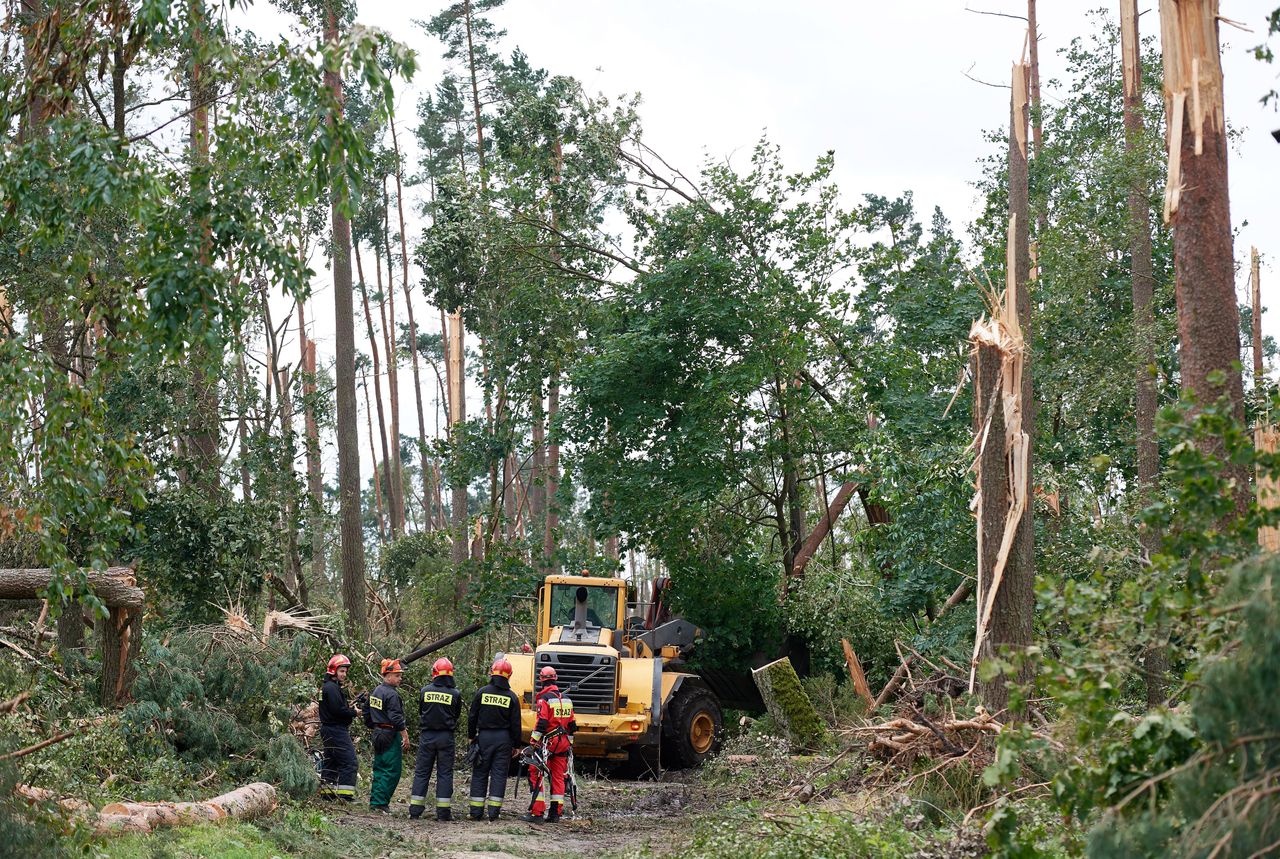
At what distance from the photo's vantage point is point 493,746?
12.1m

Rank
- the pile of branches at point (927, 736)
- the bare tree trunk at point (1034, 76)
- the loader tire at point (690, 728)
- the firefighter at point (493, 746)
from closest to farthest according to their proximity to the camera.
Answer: the pile of branches at point (927, 736) < the firefighter at point (493, 746) < the loader tire at point (690, 728) < the bare tree trunk at point (1034, 76)

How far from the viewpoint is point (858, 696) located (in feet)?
53.0

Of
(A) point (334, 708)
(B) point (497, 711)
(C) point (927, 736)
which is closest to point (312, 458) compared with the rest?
(A) point (334, 708)

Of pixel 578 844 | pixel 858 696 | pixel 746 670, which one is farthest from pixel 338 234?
pixel 578 844

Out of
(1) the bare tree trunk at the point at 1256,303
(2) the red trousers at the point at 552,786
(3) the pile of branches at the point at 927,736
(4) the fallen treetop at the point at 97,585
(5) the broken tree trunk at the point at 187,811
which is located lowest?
(2) the red trousers at the point at 552,786

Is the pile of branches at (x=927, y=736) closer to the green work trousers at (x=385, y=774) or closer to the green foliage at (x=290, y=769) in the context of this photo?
the green work trousers at (x=385, y=774)

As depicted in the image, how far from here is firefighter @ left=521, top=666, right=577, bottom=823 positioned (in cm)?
1214

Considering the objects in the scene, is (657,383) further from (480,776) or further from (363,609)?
(480,776)

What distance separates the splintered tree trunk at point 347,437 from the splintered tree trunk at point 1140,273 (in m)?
11.7

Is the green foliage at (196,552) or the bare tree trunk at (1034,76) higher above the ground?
the bare tree trunk at (1034,76)

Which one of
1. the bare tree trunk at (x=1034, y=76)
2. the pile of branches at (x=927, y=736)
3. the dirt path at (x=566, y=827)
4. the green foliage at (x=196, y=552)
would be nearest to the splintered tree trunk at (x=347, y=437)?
the green foliage at (x=196, y=552)

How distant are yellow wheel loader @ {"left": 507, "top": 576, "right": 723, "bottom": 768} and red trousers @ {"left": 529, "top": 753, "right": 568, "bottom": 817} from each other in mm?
2223

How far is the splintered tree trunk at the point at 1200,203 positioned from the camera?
324 inches

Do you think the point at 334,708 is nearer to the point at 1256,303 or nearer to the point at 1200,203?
the point at 1200,203
